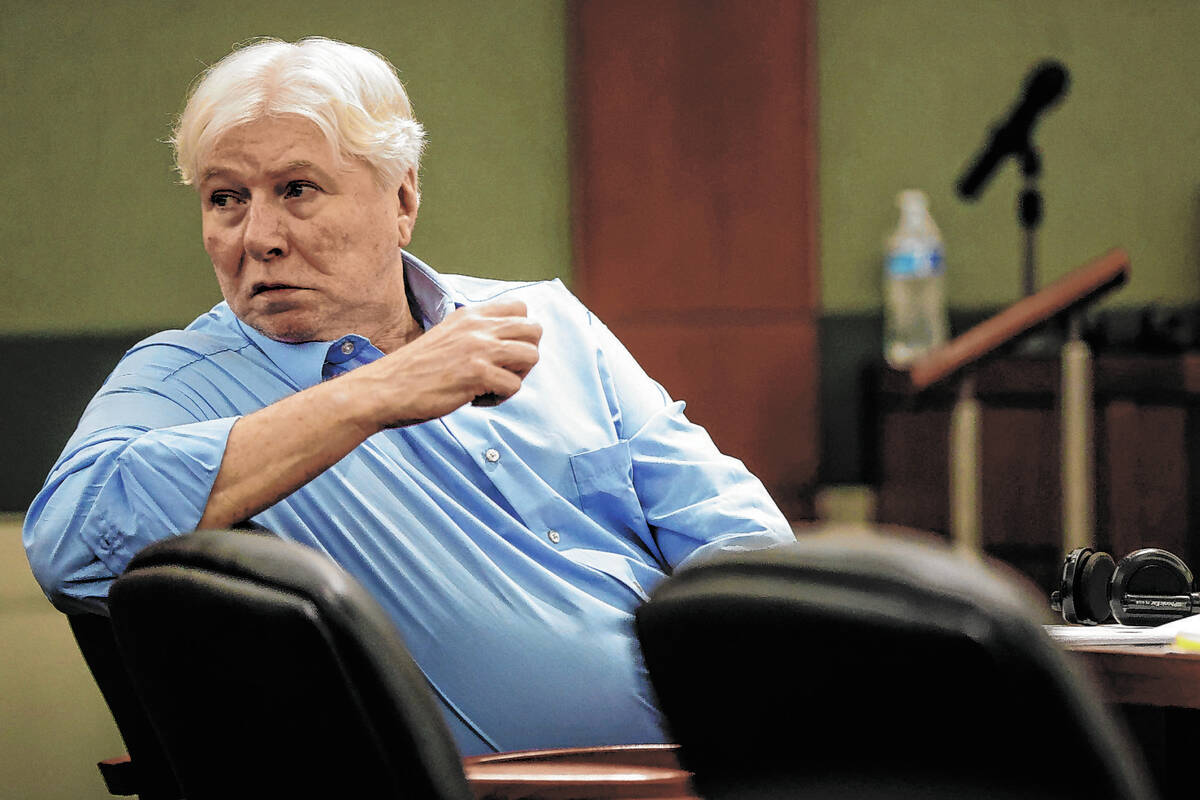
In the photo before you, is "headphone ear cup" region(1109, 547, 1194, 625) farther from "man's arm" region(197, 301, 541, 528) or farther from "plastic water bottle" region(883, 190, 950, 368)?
"plastic water bottle" region(883, 190, 950, 368)

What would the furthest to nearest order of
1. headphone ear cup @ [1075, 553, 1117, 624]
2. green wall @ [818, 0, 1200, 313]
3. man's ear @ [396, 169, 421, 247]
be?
green wall @ [818, 0, 1200, 313], man's ear @ [396, 169, 421, 247], headphone ear cup @ [1075, 553, 1117, 624]

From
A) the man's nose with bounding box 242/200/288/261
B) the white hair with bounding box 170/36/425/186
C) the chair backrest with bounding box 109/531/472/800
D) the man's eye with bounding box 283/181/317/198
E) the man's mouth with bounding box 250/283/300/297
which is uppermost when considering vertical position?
the white hair with bounding box 170/36/425/186

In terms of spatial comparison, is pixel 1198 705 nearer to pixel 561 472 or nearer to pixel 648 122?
pixel 561 472

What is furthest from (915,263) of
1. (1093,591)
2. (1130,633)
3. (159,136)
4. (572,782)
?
(572,782)

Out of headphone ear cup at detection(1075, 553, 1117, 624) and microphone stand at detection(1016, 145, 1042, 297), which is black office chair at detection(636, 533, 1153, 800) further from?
microphone stand at detection(1016, 145, 1042, 297)

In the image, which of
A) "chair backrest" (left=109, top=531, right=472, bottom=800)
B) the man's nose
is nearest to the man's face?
the man's nose

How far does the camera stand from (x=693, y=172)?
A: 3.39 meters

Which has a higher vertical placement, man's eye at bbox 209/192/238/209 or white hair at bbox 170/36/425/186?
white hair at bbox 170/36/425/186

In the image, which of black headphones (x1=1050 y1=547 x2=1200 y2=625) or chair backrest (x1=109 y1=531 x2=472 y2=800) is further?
black headphones (x1=1050 y1=547 x2=1200 y2=625)

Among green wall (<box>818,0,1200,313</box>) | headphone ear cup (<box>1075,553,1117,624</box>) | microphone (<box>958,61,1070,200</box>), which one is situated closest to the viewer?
headphone ear cup (<box>1075,553,1117,624</box>)

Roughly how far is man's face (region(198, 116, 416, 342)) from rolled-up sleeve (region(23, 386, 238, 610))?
0.25 metres

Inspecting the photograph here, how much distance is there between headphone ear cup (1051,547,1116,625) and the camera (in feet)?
4.26

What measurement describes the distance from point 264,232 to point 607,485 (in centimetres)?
47

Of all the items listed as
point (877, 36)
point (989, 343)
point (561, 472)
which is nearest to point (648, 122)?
point (877, 36)
